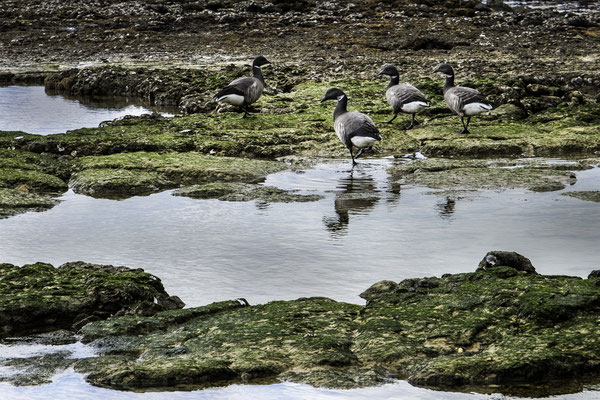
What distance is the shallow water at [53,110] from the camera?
75.1ft

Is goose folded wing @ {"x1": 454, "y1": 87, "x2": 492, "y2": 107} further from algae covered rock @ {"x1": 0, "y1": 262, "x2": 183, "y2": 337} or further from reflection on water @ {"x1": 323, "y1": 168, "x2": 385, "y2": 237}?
algae covered rock @ {"x1": 0, "y1": 262, "x2": 183, "y2": 337}

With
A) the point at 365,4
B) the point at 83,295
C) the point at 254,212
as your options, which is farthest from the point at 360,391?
the point at 365,4

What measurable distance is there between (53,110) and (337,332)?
20.6 metres

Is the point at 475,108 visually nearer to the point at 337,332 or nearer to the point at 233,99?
the point at 233,99

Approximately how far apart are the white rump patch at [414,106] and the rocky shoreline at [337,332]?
34.5ft

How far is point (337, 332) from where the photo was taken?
310 inches

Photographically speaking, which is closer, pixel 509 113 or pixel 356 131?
pixel 356 131

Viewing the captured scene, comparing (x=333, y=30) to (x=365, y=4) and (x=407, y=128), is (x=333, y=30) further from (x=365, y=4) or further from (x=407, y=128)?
(x=407, y=128)

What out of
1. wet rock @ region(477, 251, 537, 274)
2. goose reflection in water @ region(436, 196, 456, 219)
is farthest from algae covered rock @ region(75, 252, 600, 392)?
goose reflection in water @ region(436, 196, 456, 219)

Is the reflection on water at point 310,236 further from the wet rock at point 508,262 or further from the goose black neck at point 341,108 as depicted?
the goose black neck at point 341,108

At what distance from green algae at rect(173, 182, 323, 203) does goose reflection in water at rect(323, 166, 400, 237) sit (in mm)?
598

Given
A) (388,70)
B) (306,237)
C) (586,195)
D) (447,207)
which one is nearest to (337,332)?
(306,237)

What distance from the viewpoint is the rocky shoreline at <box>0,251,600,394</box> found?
7.05m

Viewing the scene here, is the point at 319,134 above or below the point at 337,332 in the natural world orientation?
above
